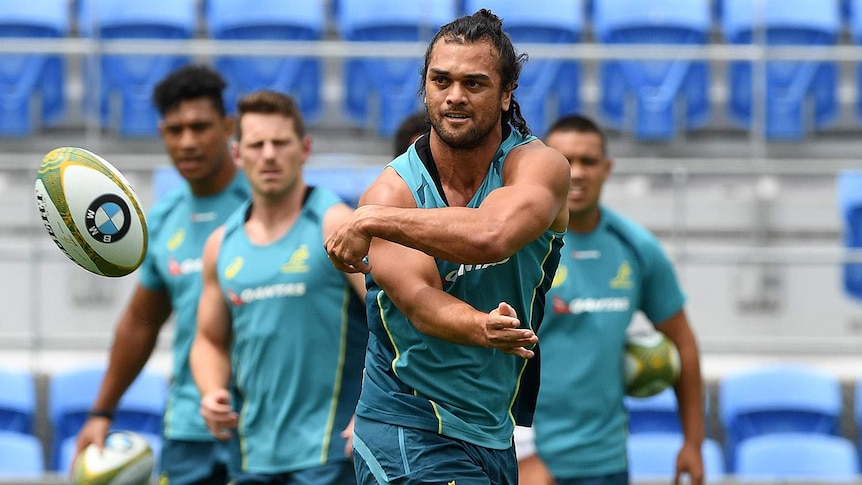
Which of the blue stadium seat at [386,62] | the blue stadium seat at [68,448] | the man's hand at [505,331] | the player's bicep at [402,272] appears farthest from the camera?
the blue stadium seat at [386,62]

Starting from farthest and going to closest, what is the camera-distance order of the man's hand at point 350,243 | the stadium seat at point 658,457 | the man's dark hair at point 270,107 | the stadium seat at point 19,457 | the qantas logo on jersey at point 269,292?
the stadium seat at point 19,457
the stadium seat at point 658,457
the man's dark hair at point 270,107
the qantas logo on jersey at point 269,292
the man's hand at point 350,243

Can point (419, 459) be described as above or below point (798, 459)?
above

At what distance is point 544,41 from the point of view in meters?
11.9

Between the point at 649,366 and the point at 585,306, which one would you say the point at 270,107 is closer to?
the point at 585,306

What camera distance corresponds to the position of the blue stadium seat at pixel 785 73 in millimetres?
11391

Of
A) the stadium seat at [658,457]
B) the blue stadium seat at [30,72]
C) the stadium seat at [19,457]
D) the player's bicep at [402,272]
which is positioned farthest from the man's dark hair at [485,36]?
the blue stadium seat at [30,72]

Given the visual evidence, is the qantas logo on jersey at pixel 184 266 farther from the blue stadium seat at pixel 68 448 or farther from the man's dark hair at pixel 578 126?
the blue stadium seat at pixel 68 448

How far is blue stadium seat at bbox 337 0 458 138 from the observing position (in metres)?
11.4

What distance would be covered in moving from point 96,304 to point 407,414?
5.44 meters

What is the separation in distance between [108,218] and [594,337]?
2.45m

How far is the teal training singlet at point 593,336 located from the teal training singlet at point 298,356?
987mm

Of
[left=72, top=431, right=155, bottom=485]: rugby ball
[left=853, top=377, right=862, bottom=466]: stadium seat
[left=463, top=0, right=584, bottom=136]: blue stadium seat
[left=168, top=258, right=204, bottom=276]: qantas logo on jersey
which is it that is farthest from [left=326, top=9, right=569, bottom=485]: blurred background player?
[left=463, top=0, right=584, bottom=136]: blue stadium seat

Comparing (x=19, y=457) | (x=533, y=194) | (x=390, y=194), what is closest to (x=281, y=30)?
(x=19, y=457)

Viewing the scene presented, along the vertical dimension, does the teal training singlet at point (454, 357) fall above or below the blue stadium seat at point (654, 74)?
below
